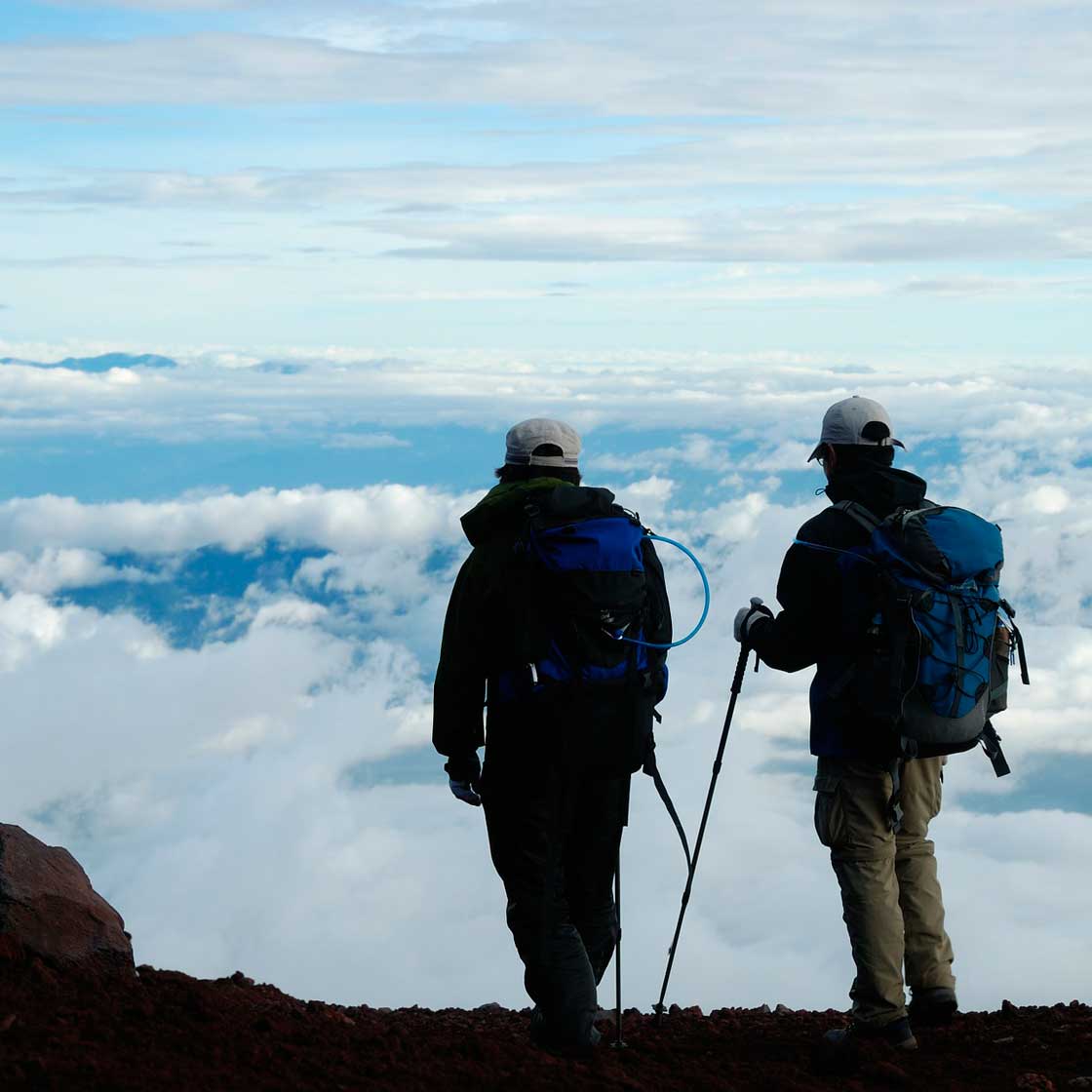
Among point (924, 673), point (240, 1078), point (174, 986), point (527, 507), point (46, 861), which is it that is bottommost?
point (240, 1078)

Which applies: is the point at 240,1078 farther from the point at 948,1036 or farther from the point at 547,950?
the point at 948,1036

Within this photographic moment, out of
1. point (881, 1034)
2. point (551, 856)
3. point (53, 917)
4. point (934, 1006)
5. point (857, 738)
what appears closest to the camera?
point (551, 856)

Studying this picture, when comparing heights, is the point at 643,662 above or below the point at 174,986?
above

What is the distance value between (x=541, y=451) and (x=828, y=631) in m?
1.79

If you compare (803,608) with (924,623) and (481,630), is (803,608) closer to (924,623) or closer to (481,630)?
(924,623)

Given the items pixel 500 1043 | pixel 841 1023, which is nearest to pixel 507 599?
pixel 500 1043

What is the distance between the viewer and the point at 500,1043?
792 cm

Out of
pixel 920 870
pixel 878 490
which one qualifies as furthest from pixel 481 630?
pixel 920 870

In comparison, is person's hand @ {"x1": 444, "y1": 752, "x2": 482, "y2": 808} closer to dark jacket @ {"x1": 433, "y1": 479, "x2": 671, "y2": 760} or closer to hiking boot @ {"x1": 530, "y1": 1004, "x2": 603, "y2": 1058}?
dark jacket @ {"x1": 433, "y1": 479, "x2": 671, "y2": 760}

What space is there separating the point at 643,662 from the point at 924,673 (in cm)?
146

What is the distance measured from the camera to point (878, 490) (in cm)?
792

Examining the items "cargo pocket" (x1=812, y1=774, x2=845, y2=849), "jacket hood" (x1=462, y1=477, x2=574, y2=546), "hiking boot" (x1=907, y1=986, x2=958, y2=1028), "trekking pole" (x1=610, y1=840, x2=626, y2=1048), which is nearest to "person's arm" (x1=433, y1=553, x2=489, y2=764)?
"jacket hood" (x1=462, y1=477, x2=574, y2=546)

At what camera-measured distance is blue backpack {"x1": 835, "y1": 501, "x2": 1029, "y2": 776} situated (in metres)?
7.62

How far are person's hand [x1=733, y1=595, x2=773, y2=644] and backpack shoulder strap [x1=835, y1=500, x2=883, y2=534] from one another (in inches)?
27.4
